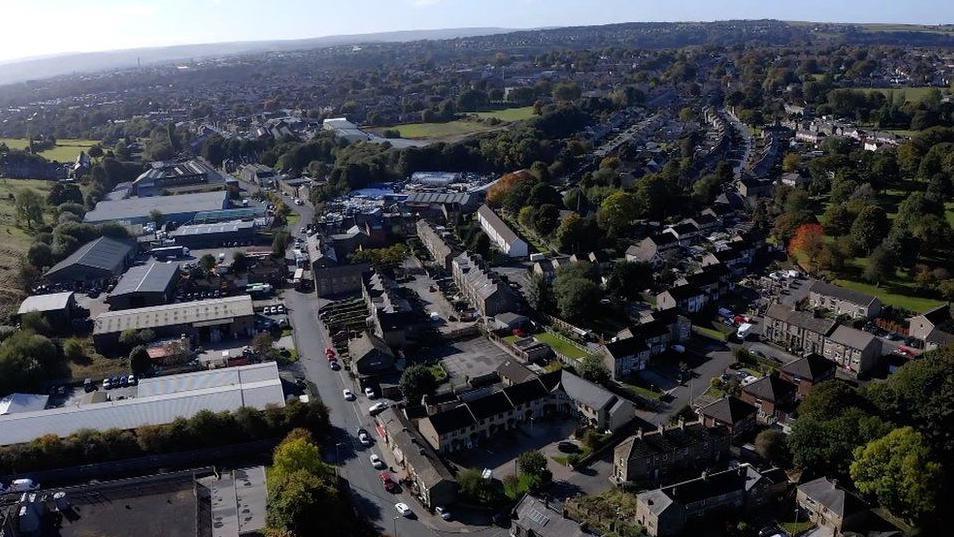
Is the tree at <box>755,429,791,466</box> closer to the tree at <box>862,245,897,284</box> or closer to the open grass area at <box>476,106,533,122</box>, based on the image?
the tree at <box>862,245,897,284</box>

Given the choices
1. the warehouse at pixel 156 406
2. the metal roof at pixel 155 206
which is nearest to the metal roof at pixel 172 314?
the warehouse at pixel 156 406

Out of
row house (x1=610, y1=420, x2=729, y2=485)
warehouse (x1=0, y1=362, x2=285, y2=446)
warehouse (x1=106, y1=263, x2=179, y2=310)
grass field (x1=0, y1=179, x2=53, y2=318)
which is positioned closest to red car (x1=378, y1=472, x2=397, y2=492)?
warehouse (x1=0, y1=362, x2=285, y2=446)

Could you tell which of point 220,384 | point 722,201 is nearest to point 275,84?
point 722,201

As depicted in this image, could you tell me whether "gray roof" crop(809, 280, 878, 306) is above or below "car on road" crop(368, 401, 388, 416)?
above

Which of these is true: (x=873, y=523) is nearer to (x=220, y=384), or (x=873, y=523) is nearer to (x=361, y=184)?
(x=220, y=384)

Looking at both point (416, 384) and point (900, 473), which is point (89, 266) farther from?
point (900, 473)

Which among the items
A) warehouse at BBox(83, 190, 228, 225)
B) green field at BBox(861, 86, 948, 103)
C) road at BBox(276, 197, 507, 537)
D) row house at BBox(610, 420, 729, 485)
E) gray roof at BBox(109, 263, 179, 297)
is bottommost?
road at BBox(276, 197, 507, 537)

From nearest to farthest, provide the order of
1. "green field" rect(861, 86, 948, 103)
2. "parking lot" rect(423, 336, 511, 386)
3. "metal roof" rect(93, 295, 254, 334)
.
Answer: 1. "parking lot" rect(423, 336, 511, 386)
2. "metal roof" rect(93, 295, 254, 334)
3. "green field" rect(861, 86, 948, 103)

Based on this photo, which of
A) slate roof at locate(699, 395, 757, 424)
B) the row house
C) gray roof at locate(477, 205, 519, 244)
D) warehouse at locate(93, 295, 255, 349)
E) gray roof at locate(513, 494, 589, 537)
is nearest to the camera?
gray roof at locate(513, 494, 589, 537)
